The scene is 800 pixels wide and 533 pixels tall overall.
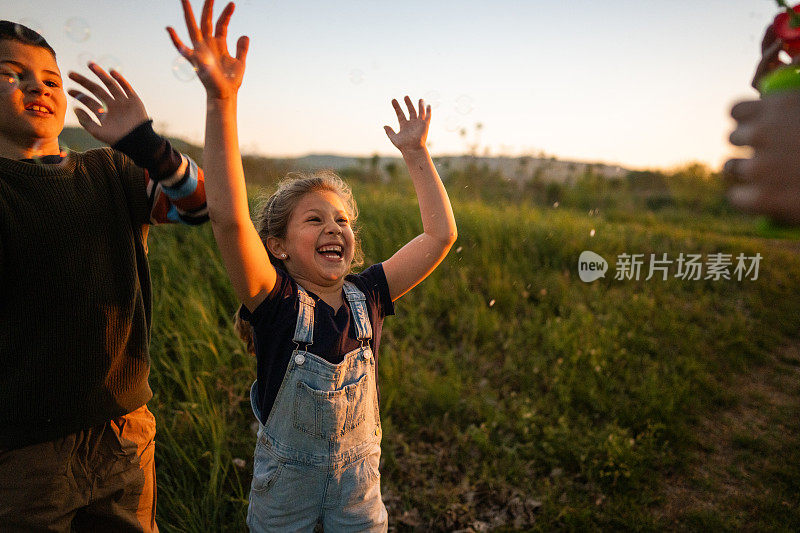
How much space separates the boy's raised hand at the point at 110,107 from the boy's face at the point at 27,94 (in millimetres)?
254

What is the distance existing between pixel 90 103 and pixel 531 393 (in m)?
3.43

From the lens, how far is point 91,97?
1408mm

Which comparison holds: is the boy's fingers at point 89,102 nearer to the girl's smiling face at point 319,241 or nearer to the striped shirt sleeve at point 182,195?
the striped shirt sleeve at point 182,195

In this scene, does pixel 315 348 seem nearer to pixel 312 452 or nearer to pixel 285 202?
pixel 312 452

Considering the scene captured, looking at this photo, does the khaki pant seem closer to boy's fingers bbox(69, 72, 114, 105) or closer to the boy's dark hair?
boy's fingers bbox(69, 72, 114, 105)

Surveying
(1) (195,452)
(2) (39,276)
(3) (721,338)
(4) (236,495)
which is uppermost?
(2) (39,276)

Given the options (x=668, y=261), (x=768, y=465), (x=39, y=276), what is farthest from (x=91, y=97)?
(x=668, y=261)

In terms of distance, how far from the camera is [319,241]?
5.73ft

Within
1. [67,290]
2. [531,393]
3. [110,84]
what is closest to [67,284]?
[67,290]

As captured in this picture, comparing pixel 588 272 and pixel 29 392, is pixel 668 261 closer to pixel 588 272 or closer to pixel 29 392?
pixel 588 272

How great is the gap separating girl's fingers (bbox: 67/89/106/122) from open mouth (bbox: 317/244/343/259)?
0.76 metres

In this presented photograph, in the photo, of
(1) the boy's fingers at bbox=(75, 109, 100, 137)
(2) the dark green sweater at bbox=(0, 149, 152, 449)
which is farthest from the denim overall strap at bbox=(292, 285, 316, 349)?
(1) the boy's fingers at bbox=(75, 109, 100, 137)

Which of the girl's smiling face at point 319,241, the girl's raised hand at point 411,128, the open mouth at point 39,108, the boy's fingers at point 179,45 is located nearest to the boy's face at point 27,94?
the open mouth at point 39,108

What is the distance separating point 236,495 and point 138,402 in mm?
1130
